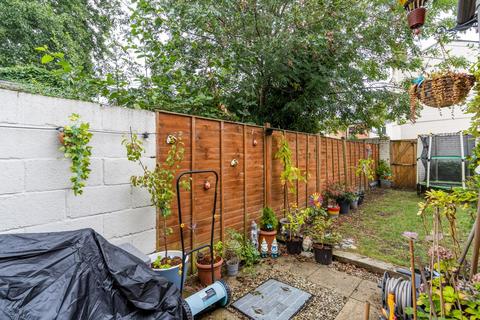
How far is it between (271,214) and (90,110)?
2.74m

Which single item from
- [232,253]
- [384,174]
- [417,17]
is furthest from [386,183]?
[417,17]

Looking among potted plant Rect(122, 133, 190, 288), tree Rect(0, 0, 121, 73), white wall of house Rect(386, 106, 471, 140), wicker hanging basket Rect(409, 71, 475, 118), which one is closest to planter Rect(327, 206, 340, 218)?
wicker hanging basket Rect(409, 71, 475, 118)

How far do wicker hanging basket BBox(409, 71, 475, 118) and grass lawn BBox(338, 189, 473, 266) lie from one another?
976 millimetres

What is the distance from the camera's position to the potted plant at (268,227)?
11.5 ft

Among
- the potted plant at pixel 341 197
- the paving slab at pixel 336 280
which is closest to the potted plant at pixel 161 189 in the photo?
the paving slab at pixel 336 280

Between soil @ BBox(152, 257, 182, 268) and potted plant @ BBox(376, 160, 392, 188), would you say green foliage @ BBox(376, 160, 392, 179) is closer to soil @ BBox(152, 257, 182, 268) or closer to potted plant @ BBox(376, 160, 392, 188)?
potted plant @ BBox(376, 160, 392, 188)

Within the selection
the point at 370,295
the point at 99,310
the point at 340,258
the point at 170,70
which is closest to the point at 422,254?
the point at 340,258

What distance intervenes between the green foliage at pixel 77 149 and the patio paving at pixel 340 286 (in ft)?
5.34

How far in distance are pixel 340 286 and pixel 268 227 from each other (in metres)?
1.22

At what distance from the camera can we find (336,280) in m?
2.77

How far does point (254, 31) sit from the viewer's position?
452 cm

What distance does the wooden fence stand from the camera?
2723 mm

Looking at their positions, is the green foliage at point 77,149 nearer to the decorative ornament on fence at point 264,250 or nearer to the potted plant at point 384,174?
the decorative ornament on fence at point 264,250

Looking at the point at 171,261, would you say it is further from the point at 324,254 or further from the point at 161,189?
the point at 324,254
